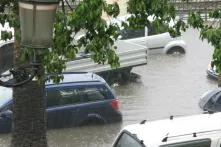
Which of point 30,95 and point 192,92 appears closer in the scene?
point 30,95

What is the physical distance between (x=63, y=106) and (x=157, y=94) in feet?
19.1

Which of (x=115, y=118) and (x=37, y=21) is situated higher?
(x=37, y=21)

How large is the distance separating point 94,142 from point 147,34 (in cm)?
1262

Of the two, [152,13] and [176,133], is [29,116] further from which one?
[176,133]

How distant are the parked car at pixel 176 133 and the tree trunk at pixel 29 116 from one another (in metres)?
2.89

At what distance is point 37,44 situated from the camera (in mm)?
5535

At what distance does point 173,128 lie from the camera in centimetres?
885

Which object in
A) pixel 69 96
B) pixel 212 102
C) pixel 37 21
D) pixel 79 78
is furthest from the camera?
pixel 79 78

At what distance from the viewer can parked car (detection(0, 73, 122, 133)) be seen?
653 inches

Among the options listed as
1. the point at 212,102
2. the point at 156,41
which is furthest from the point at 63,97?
the point at 156,41

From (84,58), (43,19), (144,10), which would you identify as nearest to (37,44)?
(43,19)

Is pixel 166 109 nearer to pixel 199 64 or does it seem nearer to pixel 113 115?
pixel 113 115

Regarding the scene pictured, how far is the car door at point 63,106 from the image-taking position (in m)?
16.6

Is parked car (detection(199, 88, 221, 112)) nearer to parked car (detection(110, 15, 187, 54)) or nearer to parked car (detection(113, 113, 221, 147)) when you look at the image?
parked car (detection(113, 113, 221, 147))
